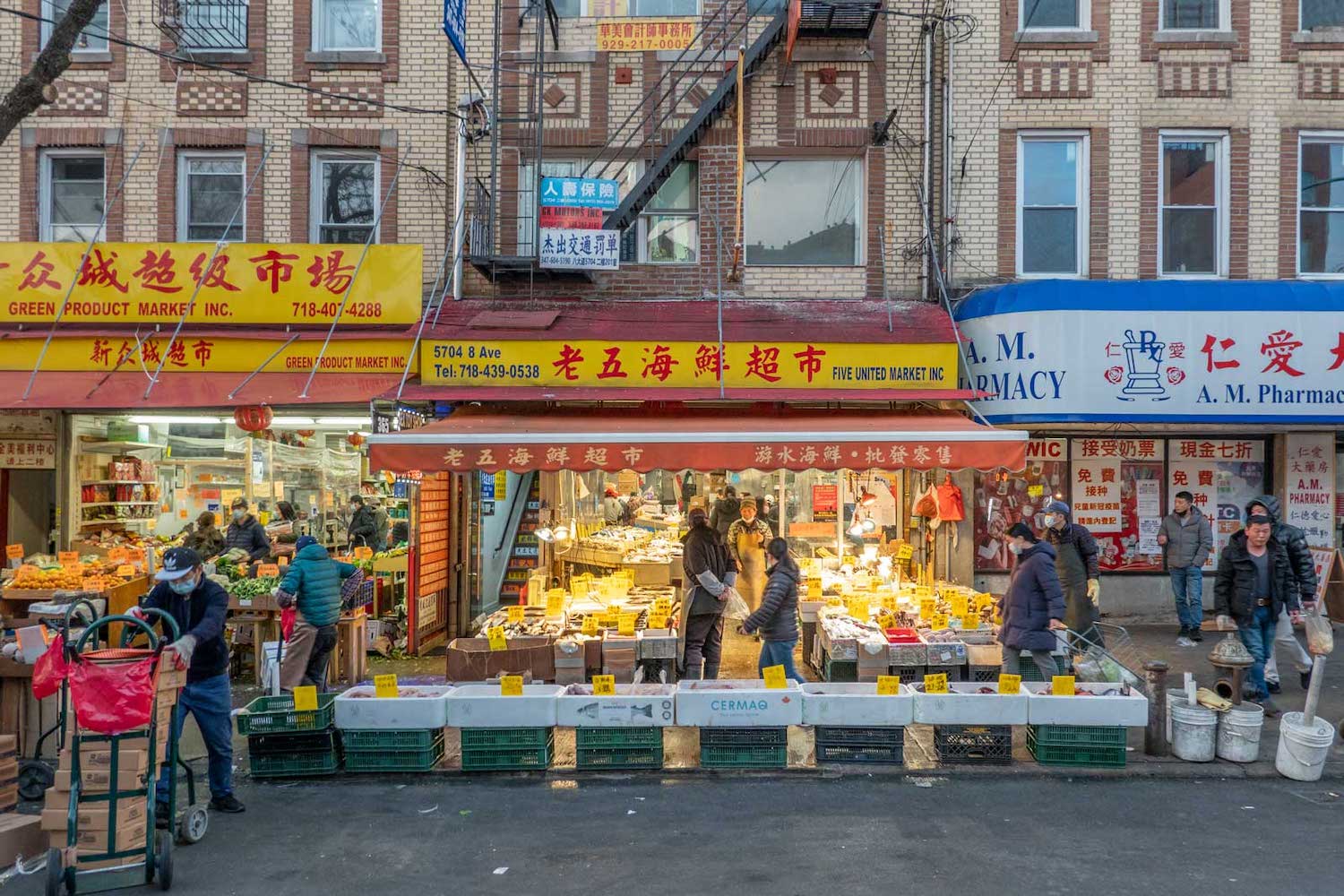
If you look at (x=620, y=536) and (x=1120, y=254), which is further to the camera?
(x=620, y=536)

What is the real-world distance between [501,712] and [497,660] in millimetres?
2227

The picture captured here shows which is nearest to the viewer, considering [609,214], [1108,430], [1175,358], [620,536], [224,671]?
[224,671]

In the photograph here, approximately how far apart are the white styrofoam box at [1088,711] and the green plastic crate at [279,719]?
227 inches

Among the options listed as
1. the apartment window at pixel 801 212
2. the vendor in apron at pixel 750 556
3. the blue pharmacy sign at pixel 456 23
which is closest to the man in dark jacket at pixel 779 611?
the vendor in apron at pixel 750 556

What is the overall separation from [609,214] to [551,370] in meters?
2.34

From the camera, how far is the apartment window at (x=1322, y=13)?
12.7 metres

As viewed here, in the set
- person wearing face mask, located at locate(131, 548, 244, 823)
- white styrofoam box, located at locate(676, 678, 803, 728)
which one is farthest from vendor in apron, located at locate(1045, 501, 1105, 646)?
person wearing face mask, located at locate(131, 548, 244, 823)

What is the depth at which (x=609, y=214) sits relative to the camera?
1220 cm

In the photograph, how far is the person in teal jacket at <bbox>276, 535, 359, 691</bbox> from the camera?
910 centimetres

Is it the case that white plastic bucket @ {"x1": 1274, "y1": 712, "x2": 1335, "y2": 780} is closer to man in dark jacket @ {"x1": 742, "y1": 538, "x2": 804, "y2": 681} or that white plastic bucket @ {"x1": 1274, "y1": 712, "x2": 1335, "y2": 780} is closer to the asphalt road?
the asphalt road

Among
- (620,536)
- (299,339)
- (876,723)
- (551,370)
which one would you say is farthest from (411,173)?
(876,723)

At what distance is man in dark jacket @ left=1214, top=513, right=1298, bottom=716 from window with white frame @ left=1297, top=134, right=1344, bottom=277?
5.51 meters

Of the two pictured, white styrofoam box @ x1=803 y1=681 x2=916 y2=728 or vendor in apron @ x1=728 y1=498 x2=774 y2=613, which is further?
vendor in apron @ x1=728 y1=498 x2=774 y2=613

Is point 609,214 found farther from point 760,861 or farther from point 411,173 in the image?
point 760,861
